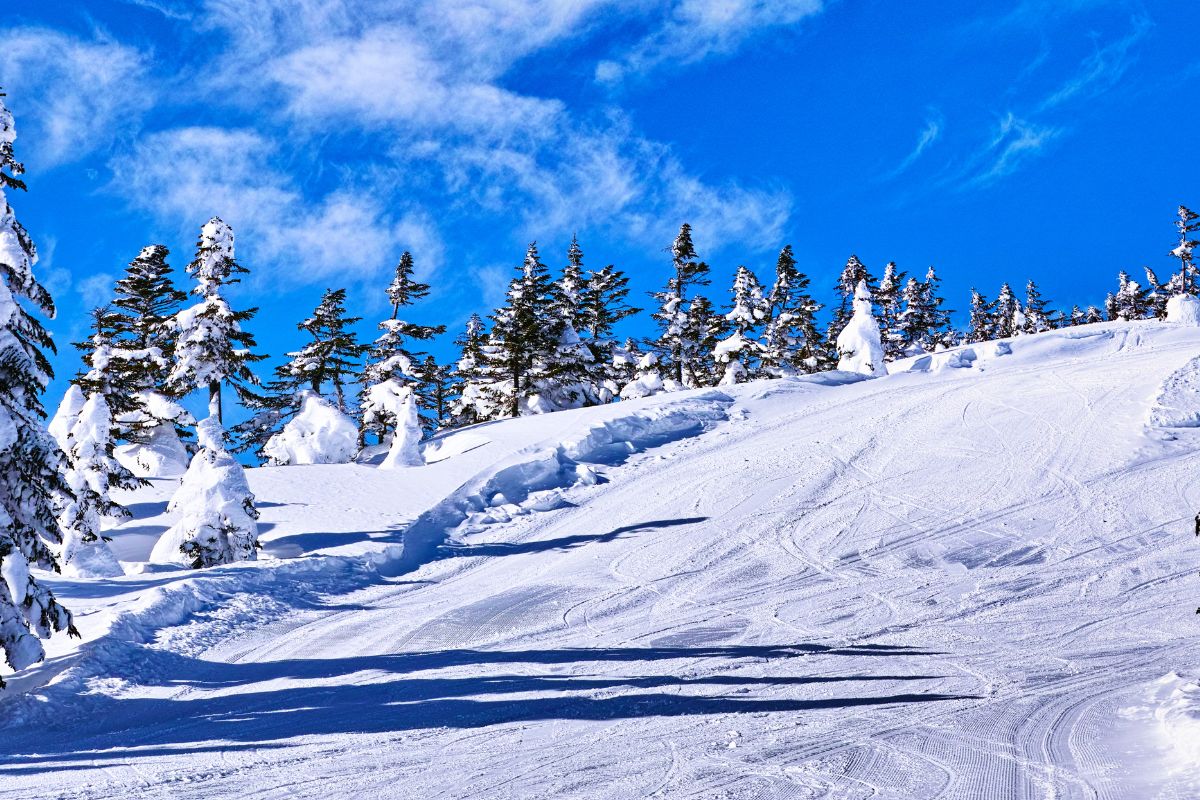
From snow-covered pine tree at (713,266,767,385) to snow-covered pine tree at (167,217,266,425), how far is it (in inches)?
982

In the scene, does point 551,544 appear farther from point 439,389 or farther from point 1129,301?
point 1129,301

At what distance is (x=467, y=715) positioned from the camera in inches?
367

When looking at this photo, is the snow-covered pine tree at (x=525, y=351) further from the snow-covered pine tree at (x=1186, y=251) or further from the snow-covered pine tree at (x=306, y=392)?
the snow-covered pine tree at (x=1186, y=251)

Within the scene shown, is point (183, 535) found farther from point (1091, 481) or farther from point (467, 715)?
point (1091, 481)

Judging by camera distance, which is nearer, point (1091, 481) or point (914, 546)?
point (914, 546)

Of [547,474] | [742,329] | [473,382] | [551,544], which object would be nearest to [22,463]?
[551,544]

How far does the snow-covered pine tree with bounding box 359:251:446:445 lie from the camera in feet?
133

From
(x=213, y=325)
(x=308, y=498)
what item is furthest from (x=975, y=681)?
(x=213, y=325)

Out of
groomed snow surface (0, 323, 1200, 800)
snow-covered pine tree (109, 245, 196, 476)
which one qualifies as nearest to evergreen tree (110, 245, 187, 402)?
snow-covered pine tree (109, 245, 196, 476)

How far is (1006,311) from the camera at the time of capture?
262 feet

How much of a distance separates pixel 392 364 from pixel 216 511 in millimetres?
23633

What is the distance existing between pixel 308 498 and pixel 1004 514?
18995 mm

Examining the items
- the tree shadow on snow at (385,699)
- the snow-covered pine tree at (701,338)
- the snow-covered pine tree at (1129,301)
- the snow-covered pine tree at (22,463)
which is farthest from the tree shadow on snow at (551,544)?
the snow-covered pine tree at (1129,301)

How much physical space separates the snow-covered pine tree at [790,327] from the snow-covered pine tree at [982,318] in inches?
1212
